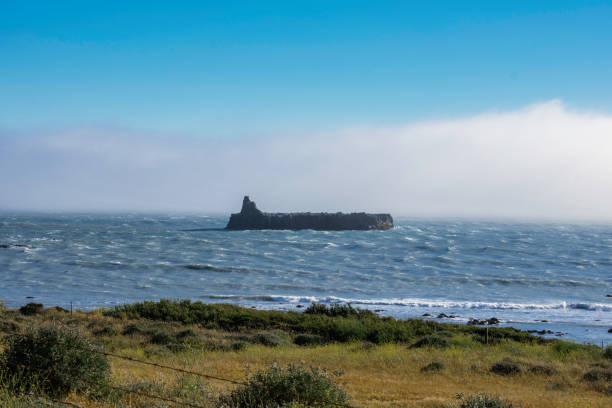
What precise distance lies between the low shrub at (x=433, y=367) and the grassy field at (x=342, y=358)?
0.03 m

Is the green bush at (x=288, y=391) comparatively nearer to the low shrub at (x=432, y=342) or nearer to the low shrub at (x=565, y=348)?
the low shrub at (x=432, y=342)

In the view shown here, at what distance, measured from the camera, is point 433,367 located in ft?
47.0

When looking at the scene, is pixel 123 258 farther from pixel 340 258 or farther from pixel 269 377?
pixel 269 377

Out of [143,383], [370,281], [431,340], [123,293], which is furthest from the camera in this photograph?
[370,281]

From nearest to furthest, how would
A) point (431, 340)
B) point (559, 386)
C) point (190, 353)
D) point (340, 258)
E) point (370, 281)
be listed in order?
1. point (559, 386)
2. point (190, 353)
3. point (431, 340)
4. point (370, 281)
5. point (340, 258)

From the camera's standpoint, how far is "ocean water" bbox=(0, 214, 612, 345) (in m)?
34.1

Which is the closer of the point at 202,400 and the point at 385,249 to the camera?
the point at 202,400

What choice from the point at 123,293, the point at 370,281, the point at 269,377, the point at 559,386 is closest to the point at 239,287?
the point at 123,293

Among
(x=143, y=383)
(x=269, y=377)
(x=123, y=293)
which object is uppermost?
(x=269, y=377)

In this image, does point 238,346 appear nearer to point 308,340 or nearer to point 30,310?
point 308,340

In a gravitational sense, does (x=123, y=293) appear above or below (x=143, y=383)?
below

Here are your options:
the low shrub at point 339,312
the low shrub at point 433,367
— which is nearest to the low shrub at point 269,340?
A: the low shrub at point 433,367

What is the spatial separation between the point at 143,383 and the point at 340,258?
55.6 metres

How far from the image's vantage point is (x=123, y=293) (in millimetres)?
37781
